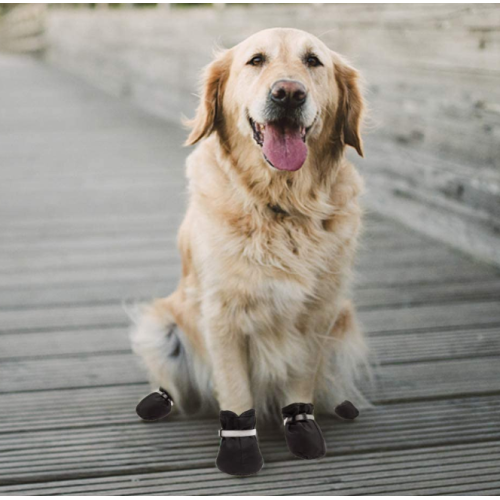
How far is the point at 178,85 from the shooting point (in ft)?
23.6

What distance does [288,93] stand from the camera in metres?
1.65

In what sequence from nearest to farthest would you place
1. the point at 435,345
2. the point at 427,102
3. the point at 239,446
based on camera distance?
the point at 239,446
the point at 435,345
the point at 427,102

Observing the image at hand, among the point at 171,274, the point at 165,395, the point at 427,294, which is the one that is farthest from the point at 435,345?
the point at 171,274

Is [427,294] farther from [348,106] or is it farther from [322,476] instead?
[322,476]

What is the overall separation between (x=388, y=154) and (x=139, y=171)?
2155 mm

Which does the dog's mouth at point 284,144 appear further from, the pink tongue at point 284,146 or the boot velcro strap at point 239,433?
the boot velcro strap at point 239,433

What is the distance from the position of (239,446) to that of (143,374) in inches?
23.8

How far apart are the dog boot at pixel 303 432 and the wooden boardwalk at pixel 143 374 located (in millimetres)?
33

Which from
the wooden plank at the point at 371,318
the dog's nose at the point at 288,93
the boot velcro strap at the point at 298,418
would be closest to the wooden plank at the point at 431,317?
the wooden plank at the point at 371,318

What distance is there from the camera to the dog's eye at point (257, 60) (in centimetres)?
182

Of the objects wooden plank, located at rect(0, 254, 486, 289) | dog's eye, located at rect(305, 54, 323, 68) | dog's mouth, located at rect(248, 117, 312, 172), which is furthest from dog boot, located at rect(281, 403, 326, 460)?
wooden plank, located at rect(0, 254, 486, 289)

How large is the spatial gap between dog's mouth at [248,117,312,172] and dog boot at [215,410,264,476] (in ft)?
2.25

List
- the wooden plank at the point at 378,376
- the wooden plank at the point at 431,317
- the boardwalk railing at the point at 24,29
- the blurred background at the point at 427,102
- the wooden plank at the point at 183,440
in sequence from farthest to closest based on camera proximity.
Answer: the boardwalk railing at the point at 24,29 < the blurred background at the point at 427,102 < the wooden plank at the point at 431,317 < the wooden plank at the point at 378,376 < the wooden plank at the point at 183,440

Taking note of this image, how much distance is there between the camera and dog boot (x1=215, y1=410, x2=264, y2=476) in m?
1.71
